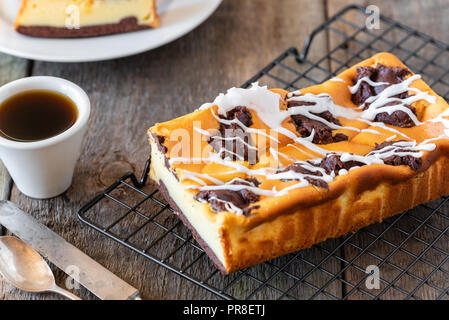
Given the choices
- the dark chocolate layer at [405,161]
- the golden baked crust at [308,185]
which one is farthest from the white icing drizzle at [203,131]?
the dark chocolate layer at [405,161]

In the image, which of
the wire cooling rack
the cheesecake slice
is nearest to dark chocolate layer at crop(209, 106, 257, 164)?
the wire cooling rack

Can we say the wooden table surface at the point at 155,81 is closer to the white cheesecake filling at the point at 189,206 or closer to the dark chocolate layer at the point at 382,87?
the white cheesecake filling at the point at 189,206

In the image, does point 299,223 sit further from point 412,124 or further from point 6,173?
point 6,173

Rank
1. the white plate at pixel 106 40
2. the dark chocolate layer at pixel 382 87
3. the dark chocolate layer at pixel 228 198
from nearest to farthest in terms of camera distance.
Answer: the dark chocolate layer at pixel 228 198 < the dark chocolate layer at pixel 382 87 < the white plate at pixel 106 40

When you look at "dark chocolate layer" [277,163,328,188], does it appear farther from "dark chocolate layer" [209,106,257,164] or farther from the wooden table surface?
the wooden table surface

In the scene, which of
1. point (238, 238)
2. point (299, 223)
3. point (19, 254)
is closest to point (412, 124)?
point (299, 223)

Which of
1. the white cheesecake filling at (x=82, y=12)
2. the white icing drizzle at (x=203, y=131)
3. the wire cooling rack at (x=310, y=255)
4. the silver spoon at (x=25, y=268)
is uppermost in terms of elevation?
the white cheesecake filling at (x=82, y=12)

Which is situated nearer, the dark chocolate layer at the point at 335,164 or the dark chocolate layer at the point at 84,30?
the dark chocolate layer at the point at 335,164
